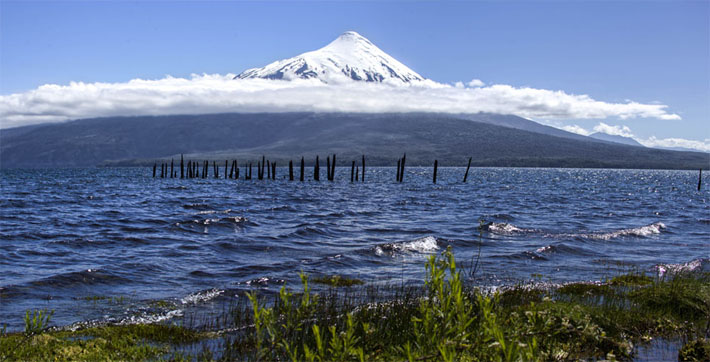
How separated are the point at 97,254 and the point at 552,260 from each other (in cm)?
1407

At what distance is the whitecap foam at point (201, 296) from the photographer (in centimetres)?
1127

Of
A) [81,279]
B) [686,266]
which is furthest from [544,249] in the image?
[81,279]

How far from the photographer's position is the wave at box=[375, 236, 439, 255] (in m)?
17.9

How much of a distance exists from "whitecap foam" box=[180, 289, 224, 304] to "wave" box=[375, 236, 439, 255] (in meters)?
6.70

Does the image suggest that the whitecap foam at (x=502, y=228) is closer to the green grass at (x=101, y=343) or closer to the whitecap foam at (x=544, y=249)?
the whitecap foam at (x=544, y=249)

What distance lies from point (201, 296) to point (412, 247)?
8.65 m

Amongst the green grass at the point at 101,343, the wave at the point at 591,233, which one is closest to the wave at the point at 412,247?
the wave at the point at 591,233

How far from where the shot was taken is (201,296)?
38.3 ft

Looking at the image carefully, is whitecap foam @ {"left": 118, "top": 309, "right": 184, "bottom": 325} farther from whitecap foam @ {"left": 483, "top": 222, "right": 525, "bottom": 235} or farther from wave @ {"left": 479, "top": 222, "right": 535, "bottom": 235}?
whitecap foam @ {"left": 483, "top": 222, "right": 525, "bottom": 235}

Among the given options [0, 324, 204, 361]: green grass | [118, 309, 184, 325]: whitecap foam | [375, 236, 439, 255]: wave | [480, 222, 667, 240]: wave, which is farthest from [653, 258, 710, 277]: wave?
[0, 324, 204, 361]: green grass

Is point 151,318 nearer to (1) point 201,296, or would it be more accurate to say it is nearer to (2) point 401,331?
(1) point 201,296

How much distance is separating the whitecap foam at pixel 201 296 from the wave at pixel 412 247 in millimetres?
6697

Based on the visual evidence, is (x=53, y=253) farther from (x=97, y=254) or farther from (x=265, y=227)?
(x=265, y=227)

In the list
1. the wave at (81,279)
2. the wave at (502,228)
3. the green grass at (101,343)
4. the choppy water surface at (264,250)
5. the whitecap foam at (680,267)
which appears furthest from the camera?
the wave at (502,228)
